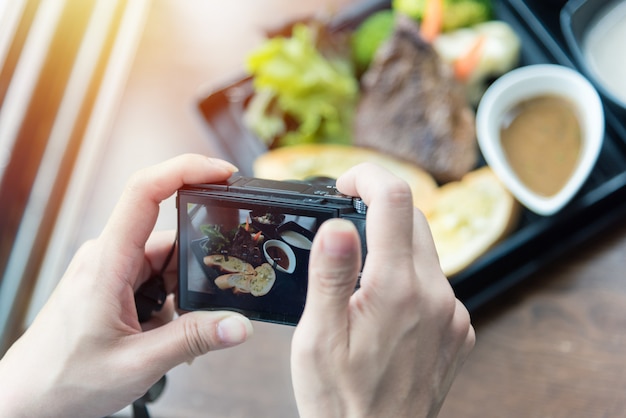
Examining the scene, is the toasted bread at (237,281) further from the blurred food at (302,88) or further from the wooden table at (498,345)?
the blurred food at (302,88)

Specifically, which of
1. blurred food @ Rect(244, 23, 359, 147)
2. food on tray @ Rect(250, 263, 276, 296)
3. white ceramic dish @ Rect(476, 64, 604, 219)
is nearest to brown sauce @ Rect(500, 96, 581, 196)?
white ceramic dish @ Rect(476, 64, 604, 219)

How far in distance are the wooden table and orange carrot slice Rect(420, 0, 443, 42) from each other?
217 millimetres

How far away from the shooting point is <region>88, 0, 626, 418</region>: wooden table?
95 cm

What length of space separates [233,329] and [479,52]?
0.78m

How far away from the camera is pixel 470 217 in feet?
3.56

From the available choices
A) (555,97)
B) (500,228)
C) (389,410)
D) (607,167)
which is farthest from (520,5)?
(389,410)

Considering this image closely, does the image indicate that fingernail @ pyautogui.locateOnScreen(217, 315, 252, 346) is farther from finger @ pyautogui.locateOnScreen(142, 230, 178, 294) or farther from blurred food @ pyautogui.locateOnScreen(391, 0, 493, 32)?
blurred food @ pyautogui.locateOnScreen(391, 0, 493, 32)

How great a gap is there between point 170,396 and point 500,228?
0.71 m

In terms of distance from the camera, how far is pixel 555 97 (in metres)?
1.07

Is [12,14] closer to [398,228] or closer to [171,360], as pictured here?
[171,360]

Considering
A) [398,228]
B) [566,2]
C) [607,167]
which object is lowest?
[607,167]

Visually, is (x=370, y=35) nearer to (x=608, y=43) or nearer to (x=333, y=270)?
(x=608, y=43)

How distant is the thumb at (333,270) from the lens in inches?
19.8

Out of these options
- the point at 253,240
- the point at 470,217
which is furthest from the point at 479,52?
the point at 253,240
